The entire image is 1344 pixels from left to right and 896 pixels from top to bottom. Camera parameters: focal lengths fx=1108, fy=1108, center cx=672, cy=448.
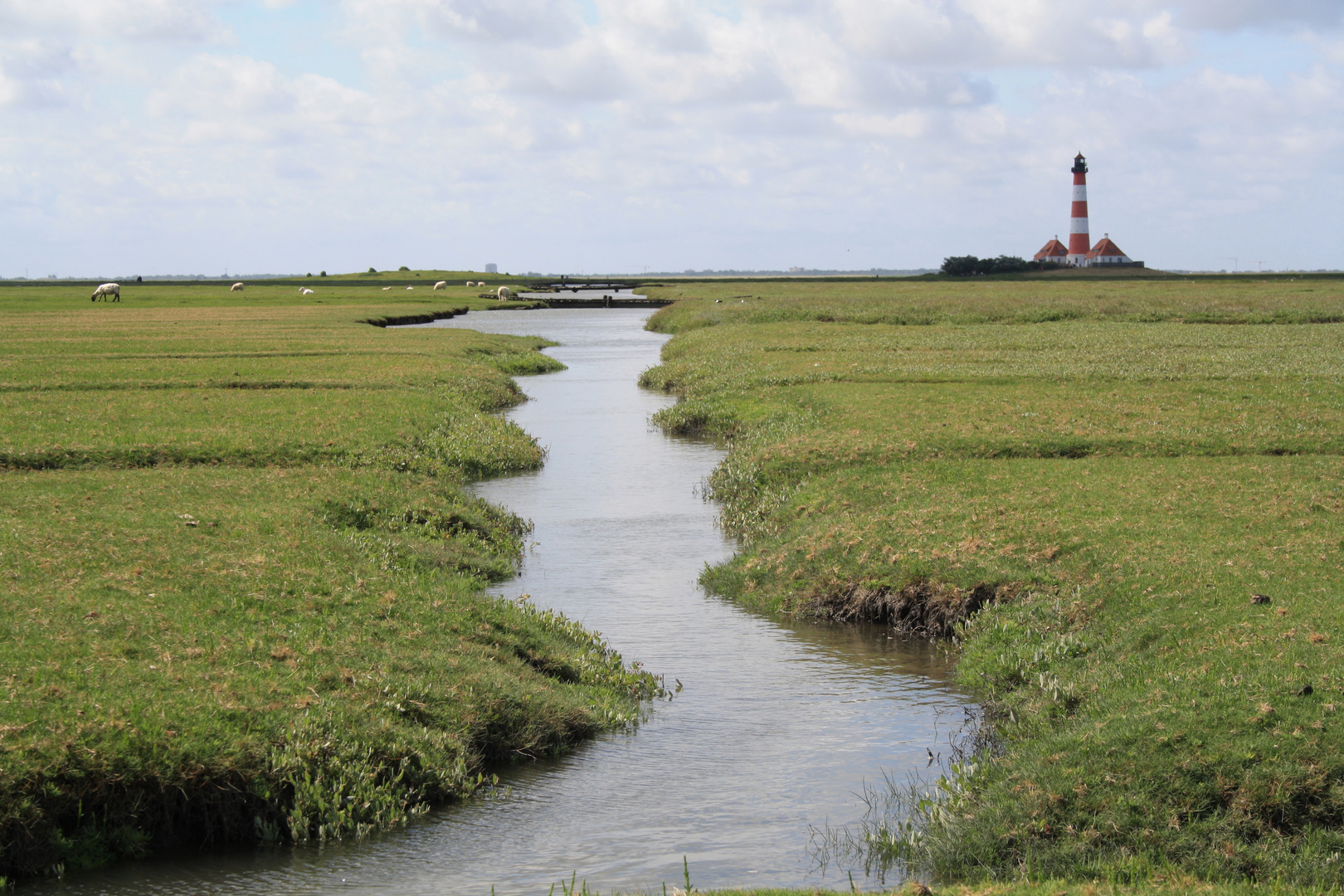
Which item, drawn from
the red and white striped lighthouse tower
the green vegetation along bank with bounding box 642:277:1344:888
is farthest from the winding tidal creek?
the red and white striped lighthouse tower

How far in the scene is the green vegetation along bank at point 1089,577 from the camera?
9977mm

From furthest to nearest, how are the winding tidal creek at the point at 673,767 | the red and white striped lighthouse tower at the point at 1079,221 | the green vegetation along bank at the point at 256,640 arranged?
the red and white striped lighthouse tower at the point at 1079,221 → the green vegetation along bank at the point at 256,640 → the winding tidal creek at the point at 673,767

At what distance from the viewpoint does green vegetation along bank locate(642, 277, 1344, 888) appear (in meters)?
9.98

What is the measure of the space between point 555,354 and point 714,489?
4292cm

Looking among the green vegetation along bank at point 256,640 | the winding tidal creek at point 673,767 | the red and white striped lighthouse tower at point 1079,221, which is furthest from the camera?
the red and white striped lighthouse tower at point 1079,221

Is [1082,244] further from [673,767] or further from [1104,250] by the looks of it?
[673,767]

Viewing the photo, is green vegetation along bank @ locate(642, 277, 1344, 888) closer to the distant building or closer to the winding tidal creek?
the winding tidal creek

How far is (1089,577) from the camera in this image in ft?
52.8

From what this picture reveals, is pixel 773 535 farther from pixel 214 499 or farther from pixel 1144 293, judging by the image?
pixel 1144 293

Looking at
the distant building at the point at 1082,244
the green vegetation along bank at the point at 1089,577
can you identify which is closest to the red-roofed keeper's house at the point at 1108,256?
the distant building at the point at 1082,244

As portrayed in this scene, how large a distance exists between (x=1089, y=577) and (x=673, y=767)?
7.29 m

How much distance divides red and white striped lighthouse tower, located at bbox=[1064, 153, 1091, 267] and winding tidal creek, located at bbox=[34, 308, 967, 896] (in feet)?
579

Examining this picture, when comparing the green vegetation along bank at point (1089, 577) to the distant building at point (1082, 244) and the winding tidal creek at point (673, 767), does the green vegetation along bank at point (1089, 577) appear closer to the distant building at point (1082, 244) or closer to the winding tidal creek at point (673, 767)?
the winding tidal creek at point (673, 767)

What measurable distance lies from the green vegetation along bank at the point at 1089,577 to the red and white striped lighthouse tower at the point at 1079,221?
495ft
